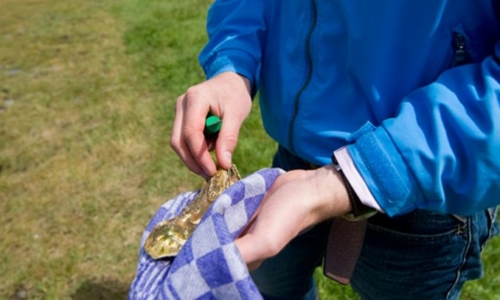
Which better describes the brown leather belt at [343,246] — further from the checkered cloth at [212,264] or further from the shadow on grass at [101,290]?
the shadow on grass at [101,290]

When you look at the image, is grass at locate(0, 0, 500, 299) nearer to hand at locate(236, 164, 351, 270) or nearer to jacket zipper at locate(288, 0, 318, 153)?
jacket zipper at locate(288, 0, 318, 153)

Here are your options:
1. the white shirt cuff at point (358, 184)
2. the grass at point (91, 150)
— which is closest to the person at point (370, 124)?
the white shirt cuff at point (358, 184)

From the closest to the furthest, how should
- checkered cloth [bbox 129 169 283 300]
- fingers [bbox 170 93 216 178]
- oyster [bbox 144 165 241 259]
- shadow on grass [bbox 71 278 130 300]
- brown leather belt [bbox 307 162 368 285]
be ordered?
checkered cloth [bbox 129 169 283 300]
oyster [bbox 144 165 241 259]
fingers [bbox 170 93 216 178]
brown leather belt [bbox 307 162 368 285]
shadow on grass [bbox 71 278 130 300]

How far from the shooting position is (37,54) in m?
3.90

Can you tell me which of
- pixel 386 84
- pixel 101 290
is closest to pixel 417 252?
pixel 386 84

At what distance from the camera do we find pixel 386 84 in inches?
33.0

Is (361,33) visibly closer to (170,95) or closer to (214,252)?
(214,252)

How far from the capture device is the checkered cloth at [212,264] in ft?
2.05

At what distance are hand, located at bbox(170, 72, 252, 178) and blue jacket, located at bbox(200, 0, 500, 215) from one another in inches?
2.8

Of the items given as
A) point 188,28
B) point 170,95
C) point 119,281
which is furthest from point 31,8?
point 119,281

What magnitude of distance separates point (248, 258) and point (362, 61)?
37 cm

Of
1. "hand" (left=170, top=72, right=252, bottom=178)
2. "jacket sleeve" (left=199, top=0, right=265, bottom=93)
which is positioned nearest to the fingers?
"hand" (left=170, top=72, right=252, bottom=178)

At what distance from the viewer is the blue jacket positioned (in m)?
0.68

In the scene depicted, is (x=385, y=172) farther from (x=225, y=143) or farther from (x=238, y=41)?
(x=238, y=41)
